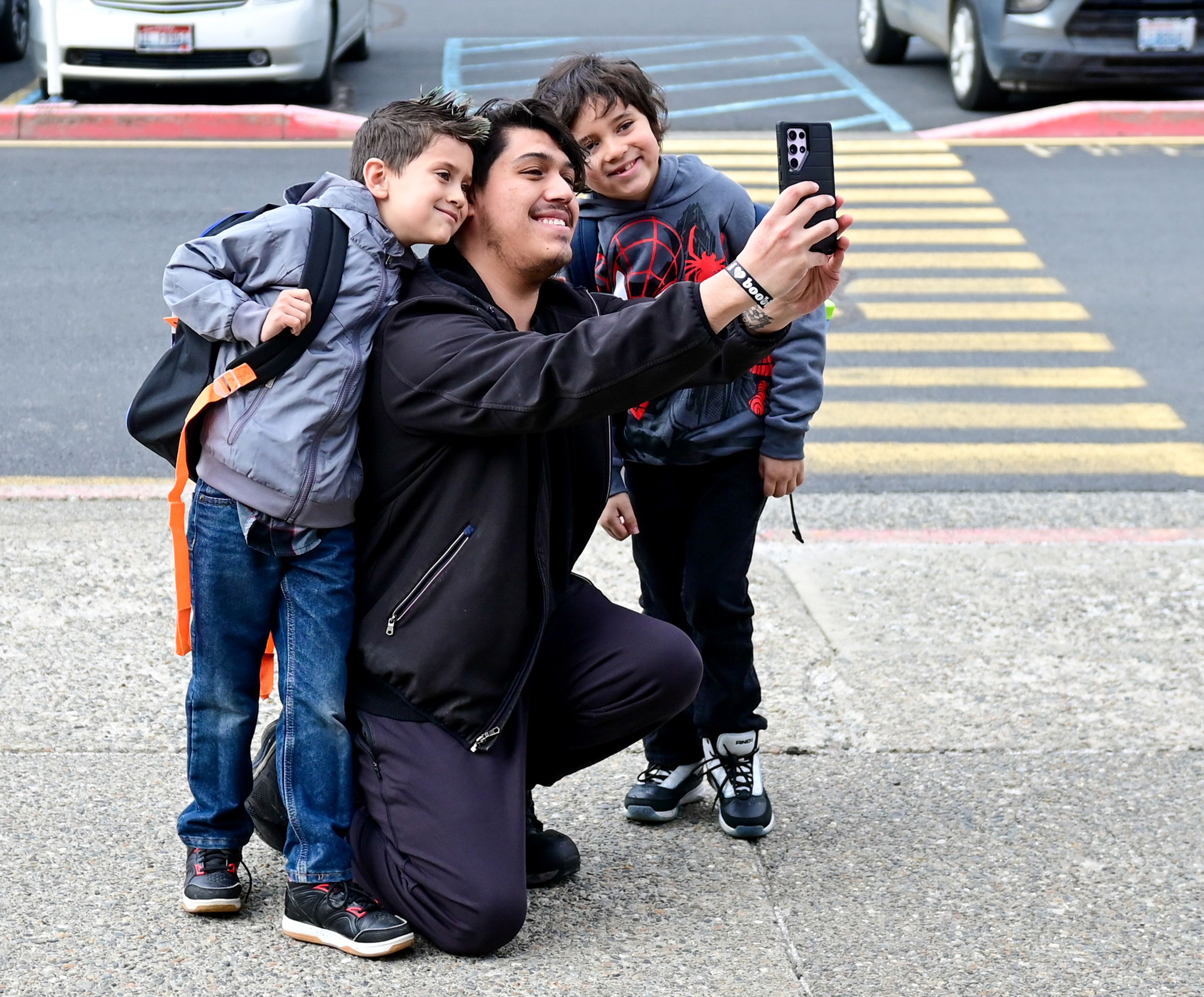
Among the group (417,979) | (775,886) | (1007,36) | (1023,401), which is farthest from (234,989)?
(1007,36)

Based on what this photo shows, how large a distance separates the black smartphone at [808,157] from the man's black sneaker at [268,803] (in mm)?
1567

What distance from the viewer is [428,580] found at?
120 inches

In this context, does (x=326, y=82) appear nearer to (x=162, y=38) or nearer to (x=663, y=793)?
(x=162, y=38)

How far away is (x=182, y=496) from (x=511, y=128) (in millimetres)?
977

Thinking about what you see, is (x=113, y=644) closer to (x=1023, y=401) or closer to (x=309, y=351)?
(x=309, y=351)

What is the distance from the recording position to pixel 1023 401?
688 centimetres

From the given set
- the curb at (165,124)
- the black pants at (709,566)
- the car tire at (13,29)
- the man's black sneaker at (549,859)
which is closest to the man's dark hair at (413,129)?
the black pants at (709,566)

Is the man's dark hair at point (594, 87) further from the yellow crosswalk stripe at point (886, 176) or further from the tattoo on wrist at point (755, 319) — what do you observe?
the yellow crosswalk stripe at point (886, 176)

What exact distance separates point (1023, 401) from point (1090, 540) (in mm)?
1588

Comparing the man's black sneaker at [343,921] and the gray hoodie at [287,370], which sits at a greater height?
the gray hoodie at [287,370]

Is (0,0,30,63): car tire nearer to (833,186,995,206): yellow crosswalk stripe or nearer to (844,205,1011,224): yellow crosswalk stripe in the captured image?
(833,186,995,206): yellow crosswalk stripe

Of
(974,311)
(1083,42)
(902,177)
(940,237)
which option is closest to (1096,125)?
(1083,42)

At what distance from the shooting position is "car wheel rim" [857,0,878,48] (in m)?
13.7

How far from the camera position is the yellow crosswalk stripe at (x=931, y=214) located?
9.38m
